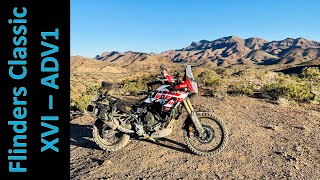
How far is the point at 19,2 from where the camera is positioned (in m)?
7.40

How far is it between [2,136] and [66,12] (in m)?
3.18

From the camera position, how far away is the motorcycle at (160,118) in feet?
22.6

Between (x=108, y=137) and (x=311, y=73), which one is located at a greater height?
(x=311, y=73)

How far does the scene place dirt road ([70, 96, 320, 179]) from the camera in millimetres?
6180

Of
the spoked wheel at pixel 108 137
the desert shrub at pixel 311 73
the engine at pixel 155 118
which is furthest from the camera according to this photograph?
the desert shrub at pixel 311 73

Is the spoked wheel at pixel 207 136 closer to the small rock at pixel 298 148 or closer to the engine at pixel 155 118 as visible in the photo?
the engine at pixel 155 118

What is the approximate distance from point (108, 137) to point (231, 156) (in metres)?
2.73

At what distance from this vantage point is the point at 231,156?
686cm

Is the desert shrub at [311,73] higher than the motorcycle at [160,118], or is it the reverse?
the desert shrub at [311,73]

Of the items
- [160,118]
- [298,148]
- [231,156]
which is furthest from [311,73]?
[160,118]

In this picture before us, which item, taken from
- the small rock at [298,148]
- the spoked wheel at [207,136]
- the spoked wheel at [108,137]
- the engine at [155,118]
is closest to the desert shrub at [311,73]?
the small rock at [298,148]

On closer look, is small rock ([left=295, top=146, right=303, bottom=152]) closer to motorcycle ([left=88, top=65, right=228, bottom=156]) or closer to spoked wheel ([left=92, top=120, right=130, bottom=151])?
motorcycle ([left=88, top=65, right=228, bottom=156])

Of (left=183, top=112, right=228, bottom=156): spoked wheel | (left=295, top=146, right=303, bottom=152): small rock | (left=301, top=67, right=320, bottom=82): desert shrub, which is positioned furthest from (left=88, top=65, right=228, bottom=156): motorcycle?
(left=301, top=67, right=320, bottom=82): desert shrub

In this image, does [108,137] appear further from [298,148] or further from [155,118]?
[298,148]
